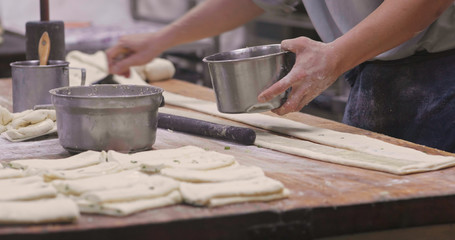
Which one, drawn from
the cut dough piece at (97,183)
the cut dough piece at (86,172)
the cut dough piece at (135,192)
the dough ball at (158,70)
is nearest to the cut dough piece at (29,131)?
the cut dough piece at (86,172)

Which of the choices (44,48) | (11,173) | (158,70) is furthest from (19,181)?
(158,70)

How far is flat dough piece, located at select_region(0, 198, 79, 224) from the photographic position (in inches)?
47.9

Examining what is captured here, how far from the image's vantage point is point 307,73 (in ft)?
6.33

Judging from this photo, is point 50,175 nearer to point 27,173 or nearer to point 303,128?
point 27,173

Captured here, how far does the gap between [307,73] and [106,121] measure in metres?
0.61

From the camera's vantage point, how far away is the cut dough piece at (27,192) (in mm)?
1328

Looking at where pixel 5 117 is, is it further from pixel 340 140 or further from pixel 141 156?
pixel 340 140

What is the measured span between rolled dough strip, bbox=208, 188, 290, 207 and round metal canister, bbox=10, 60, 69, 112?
1.13 metres

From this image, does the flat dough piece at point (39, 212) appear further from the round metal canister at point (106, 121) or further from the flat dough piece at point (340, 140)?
the flat dough piece at point (340, 140)

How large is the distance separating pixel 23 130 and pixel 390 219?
1.16 metres

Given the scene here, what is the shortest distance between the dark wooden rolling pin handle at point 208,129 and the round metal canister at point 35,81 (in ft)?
1.27

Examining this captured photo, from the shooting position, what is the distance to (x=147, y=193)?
1354 millimetres

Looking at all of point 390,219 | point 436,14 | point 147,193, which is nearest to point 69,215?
point 147,193

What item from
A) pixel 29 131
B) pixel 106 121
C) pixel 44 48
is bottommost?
pixel 29 131
